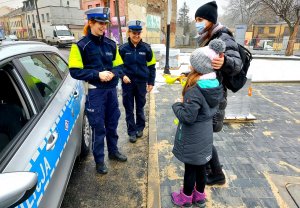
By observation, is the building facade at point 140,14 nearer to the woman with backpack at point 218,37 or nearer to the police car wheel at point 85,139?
the police car wheel at point 85,139

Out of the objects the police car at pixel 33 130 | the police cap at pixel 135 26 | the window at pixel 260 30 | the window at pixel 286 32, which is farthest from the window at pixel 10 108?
the window at pixel 286 32

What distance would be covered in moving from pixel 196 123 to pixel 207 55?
2.01 feet

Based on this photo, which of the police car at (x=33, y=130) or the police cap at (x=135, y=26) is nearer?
the police car at (x=33, y=130)

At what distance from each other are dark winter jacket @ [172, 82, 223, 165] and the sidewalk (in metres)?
0.72

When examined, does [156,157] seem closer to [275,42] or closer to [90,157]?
[90,157]

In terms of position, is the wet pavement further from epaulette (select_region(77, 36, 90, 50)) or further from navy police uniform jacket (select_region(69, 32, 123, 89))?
epaulette (select_region(77, 36, 90, 50))

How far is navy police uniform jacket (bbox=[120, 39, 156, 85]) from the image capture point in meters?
3.74

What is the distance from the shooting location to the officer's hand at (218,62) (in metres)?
2.07

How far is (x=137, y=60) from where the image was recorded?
3.77 meters

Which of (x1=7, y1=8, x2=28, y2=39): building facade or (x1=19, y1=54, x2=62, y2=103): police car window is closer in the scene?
(x1=19, y1=54, x2=62, y2=103): police car window

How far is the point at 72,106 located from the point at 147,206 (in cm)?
138

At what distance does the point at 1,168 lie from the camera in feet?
4.53

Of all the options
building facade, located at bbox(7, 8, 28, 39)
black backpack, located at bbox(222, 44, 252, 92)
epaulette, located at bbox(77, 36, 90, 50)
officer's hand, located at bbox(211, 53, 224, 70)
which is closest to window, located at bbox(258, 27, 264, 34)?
black backpack, located at bbox(222, 44, 252, 92)

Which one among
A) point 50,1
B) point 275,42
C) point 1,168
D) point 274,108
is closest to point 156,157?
point 1,168
